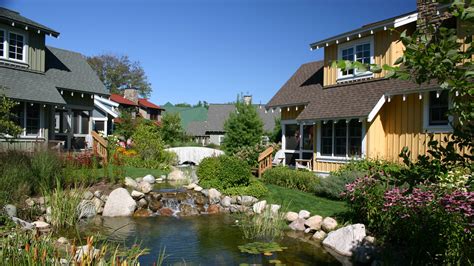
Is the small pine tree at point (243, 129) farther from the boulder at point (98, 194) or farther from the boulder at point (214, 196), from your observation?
the boulder at point (98, 194)

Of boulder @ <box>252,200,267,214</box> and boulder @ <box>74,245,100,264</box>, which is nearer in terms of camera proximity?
boulder @ <box>74,245,100,264</box>

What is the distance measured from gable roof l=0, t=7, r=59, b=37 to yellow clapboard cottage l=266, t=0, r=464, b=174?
12728 mm

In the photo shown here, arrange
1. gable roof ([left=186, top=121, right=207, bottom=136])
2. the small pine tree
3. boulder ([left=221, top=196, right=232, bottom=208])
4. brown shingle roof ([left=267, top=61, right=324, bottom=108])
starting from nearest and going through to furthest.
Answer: boulder ([left=221, top=196, right=232, bottom=208])
brown shingle roof ([left=267, top=61, right=324, bottom=108])
the small pine tree
gable roof ([left=186, top=121, right=207, bottom=136])

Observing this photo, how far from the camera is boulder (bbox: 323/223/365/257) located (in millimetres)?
8523

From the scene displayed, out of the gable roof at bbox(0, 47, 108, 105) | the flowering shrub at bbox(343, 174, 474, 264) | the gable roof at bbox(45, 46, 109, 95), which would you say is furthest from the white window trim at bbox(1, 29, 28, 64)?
the flowering shrub at bbox(343, 174, 474, 264)

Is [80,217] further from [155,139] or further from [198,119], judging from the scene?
[198,119]

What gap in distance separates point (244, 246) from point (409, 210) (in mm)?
3669

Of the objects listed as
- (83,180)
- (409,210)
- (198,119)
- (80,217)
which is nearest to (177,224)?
(80,217)

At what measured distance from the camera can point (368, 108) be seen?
1473cm

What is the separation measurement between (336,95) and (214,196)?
7.54 metres

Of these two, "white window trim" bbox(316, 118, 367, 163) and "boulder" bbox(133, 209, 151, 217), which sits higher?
"white window trim" bbox(316, 118, 367, 163)

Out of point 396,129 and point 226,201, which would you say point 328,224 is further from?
point 396,129

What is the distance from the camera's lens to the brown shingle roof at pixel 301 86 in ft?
64.6

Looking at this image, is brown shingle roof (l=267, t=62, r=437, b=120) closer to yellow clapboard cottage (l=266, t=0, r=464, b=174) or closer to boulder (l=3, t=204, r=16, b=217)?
yellow clapboard cottage (l=266, t=0, r=464, b=174)
